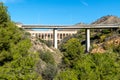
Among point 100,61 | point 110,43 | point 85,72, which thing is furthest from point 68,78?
point 110,43

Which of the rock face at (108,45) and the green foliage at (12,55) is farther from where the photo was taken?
the rock face at (108,45)

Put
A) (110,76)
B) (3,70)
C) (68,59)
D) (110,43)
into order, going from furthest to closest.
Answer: (110,43) → (68,59) → (110,76) → (3,70)

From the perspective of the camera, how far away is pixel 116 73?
1468 inches

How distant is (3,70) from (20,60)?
1.22m

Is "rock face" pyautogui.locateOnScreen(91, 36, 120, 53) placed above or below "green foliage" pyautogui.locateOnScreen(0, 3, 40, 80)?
below

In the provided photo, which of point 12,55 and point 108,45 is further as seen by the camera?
point 108,45

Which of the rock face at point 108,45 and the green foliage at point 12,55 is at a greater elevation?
the green foliage at point 12,55

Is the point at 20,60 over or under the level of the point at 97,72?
over

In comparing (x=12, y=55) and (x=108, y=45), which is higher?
(x=12, y=55)

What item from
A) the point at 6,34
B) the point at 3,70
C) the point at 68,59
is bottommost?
the point at 68,59

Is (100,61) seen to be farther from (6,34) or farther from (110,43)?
(110,43)

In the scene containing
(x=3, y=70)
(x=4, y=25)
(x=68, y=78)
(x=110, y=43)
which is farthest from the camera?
(x=110, y=43)

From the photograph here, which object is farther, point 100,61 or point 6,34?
point 100,61

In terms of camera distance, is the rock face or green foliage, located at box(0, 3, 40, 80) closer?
green foliage, located at box(0, 3, 40, 80)
